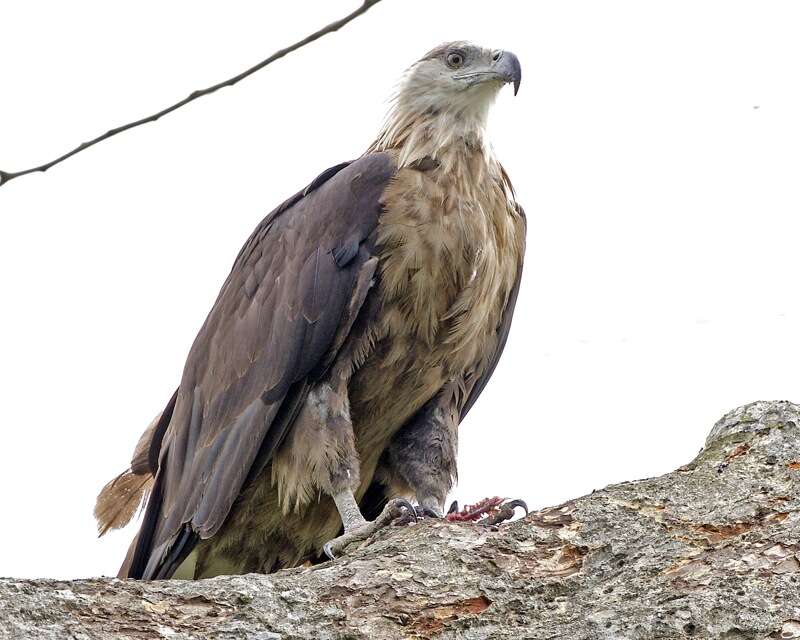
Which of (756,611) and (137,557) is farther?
(137,557)

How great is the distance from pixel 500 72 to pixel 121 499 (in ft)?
9.45

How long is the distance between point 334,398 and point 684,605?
8.39 feet

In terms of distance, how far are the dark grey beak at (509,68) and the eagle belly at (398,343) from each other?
0.50 m

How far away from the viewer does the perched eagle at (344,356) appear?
19.3 feet

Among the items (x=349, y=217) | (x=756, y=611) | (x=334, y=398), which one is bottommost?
(x=756, y=611)

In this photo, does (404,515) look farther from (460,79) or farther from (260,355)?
(460,79)

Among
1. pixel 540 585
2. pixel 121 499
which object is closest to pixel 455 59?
pixel 121 499

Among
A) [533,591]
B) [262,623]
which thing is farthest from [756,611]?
[262,623]

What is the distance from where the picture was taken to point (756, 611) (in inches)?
137

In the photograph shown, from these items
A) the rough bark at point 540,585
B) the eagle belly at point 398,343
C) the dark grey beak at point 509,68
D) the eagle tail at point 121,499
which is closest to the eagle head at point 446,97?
the dark grey beak at point 509,68

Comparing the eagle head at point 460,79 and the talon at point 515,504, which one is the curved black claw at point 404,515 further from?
the eagle head at point 460,79

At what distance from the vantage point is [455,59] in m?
6.80

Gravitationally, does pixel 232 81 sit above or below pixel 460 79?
below

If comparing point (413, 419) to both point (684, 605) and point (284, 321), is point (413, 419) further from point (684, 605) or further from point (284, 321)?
point (684, 605)
